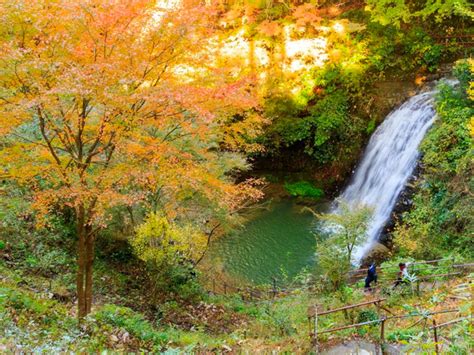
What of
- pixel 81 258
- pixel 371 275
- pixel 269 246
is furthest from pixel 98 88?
pixel 269 246

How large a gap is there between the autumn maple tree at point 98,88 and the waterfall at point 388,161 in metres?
9.37

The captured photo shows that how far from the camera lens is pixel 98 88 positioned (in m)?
6.81

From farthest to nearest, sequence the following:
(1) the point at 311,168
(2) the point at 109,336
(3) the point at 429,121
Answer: (1) the point at 311,168 → (3) the point at 429,121 → (2) the point at 109,336

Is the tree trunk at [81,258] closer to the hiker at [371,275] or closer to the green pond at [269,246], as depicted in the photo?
the green pond at [269,246]

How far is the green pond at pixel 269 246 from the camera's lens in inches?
597

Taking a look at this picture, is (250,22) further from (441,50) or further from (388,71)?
(441,50)

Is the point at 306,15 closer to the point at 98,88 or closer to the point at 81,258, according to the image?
the point at 98,88

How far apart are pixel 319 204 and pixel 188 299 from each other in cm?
999

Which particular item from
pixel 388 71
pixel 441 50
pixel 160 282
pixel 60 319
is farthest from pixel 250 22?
pixel 60 319

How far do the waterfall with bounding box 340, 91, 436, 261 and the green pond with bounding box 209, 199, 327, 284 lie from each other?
7.47ft

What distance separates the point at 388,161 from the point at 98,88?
13892 mm

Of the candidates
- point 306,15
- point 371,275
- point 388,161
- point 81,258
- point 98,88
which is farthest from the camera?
point 306,15

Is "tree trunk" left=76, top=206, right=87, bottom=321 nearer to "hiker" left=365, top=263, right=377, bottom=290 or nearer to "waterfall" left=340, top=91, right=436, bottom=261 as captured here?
"hiker" left=365, top=263, right=377, bottom=290

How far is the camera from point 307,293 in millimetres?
10617
